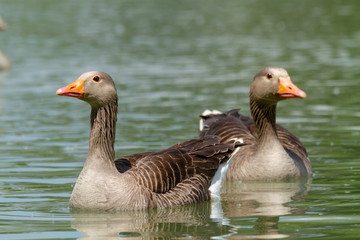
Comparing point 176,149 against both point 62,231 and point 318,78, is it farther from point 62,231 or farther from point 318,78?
point 318,78

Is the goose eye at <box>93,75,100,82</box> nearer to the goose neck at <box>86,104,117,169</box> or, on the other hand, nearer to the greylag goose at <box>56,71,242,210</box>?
the greylag goose at <box>56,71,242,210</box>

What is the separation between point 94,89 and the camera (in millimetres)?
10664

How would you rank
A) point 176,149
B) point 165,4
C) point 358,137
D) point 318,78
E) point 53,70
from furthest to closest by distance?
point 165,4
point 53,70
point 318,78
point 358,137
point 176,149

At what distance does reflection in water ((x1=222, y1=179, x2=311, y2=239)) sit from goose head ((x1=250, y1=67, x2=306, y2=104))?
1.41 m

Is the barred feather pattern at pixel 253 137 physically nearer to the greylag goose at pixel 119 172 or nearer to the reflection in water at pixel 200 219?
the reflection in water at pixel 200 219

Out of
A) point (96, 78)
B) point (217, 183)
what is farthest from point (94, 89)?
point (217, 183)

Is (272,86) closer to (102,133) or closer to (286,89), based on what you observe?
(286,89)

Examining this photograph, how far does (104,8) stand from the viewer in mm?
58719

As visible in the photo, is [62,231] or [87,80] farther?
[87,80]

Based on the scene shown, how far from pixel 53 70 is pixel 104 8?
3065 cm

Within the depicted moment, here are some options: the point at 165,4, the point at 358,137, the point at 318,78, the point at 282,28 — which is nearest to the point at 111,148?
the point at 358,137

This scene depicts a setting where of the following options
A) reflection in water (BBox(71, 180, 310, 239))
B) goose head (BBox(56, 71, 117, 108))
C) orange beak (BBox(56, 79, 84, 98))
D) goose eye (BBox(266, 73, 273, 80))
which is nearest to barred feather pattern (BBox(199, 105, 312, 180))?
goose eye (BBox(266, 73, 273, 80))

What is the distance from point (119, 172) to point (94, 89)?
46.9 inches

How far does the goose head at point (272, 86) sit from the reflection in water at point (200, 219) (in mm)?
1591
